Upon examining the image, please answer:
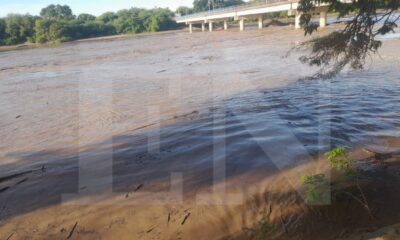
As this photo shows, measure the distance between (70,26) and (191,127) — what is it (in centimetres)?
9242

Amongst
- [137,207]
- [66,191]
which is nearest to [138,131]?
[66,191]

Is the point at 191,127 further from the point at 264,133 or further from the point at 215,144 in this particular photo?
the point at 264,133

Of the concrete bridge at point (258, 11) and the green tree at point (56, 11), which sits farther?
the green tree at point (56, 11)

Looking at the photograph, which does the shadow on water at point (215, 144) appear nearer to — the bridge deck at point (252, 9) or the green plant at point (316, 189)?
the green plant at point (316, 189)

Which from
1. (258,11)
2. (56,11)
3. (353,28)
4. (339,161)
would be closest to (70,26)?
(258,11)

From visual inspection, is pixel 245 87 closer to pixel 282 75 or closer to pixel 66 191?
pixel 282 75

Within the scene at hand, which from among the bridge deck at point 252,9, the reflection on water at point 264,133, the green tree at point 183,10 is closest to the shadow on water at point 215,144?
the reflection on water at point 264,133

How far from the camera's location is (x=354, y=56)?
7.10 m

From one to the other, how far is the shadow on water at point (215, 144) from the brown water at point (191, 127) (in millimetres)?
21

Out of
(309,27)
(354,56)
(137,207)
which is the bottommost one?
(137,207)

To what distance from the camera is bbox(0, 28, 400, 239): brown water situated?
6672 mm

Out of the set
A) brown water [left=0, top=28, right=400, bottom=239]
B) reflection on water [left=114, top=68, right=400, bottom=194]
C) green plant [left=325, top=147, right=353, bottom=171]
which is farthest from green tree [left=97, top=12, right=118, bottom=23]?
green plant [left=325, top=147, right=353, bottom=171]

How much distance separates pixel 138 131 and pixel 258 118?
2.85 m

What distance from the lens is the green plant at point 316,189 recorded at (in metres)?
5.19
